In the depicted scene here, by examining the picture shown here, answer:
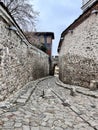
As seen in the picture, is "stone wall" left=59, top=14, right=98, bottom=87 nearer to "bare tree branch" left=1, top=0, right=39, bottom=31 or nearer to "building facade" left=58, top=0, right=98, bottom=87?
"building facade" left=58, top=0, right=98, bottom=87

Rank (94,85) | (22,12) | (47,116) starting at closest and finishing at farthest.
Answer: (47,116) < (94,85) < (22,12)

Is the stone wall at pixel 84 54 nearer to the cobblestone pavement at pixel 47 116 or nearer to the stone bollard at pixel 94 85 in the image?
the stone bollard at pixel 94 85

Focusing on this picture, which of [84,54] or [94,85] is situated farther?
[84,54]

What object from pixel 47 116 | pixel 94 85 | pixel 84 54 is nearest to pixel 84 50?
pixel 84 54

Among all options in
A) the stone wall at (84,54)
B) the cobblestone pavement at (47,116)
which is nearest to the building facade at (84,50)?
the stone wall at (84,54)

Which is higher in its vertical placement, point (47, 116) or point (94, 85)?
point (94, 85)

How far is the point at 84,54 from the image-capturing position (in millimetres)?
8391

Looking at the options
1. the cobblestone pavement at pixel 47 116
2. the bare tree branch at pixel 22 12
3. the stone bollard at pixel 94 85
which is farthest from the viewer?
the bare tree branch at pixel 22 12

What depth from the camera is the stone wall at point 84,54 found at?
779cm

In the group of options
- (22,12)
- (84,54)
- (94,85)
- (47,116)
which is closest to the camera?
(47,116)

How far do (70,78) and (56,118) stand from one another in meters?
6.04

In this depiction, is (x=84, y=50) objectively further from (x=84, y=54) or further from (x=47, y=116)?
(x=47, y=116)

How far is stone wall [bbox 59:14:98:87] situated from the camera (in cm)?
779

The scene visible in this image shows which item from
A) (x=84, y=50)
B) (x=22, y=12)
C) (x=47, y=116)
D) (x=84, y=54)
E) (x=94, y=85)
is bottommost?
(x=47, y=116)
